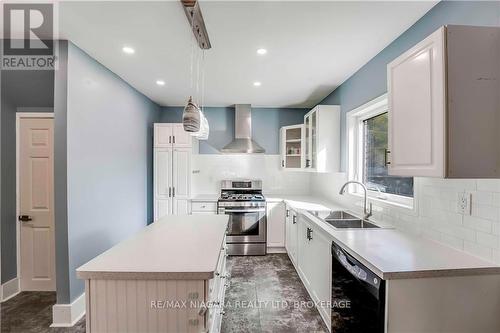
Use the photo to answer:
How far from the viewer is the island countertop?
120cm

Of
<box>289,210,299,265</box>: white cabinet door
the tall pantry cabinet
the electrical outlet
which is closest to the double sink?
<box>289,210,299,265</box>: white cabinet door

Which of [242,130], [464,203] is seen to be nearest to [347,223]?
[464,203]

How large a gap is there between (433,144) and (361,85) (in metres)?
1.66

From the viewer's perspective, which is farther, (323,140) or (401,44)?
(323,140)

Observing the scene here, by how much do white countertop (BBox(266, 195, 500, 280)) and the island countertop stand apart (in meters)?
0.90

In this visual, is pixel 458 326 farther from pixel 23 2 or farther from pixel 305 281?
pixel 23 2

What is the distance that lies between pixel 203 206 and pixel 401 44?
128 inches

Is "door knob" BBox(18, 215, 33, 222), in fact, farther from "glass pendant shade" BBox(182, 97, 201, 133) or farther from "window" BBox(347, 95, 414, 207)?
"window" BBox(347, 95, 414, 207)

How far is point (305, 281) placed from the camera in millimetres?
2637

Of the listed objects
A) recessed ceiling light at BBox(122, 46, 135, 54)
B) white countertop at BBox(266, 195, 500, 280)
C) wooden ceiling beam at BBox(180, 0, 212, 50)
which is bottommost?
white countertop at BBox(266, 195, 500, 280)

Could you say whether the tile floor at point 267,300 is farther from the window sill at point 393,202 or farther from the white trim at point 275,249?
the window sill at point 393,202

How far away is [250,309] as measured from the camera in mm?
2359

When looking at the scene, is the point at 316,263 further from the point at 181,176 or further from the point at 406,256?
the point at 181,176

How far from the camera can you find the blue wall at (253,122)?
4500 millimetres
